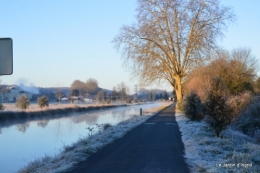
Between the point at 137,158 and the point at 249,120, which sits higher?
the point at 249,120

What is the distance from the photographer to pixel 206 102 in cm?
1422

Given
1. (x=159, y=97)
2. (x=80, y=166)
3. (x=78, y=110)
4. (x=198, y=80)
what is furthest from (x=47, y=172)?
(x=159, y=97)

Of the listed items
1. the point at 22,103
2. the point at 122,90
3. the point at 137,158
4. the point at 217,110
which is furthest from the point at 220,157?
the point at 122,90

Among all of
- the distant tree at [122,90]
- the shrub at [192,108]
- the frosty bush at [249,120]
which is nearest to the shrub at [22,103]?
the shrub at [192,108]

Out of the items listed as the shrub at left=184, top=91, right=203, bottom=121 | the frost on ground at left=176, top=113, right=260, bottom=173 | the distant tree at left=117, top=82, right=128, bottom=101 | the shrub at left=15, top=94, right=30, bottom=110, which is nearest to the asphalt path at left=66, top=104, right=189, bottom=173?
the frost on ground at left=176, top=113, right=260, bottom=173

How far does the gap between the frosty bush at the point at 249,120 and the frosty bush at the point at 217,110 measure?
19.0 ft

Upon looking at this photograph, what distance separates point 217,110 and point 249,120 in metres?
8.07

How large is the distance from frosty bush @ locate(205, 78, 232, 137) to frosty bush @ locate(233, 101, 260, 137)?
5786mm

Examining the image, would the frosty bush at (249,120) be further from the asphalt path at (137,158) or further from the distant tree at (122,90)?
the distant tree at (122,90)

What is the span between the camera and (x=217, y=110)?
13844 mm

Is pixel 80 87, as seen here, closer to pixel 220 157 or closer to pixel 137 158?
pixel 137 158

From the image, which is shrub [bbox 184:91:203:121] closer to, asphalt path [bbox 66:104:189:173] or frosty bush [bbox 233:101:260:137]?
frosty bush [bbox 233:101:260:137]

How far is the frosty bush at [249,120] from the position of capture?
1972cm

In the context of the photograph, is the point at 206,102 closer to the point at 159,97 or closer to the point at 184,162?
the point at 184,162
